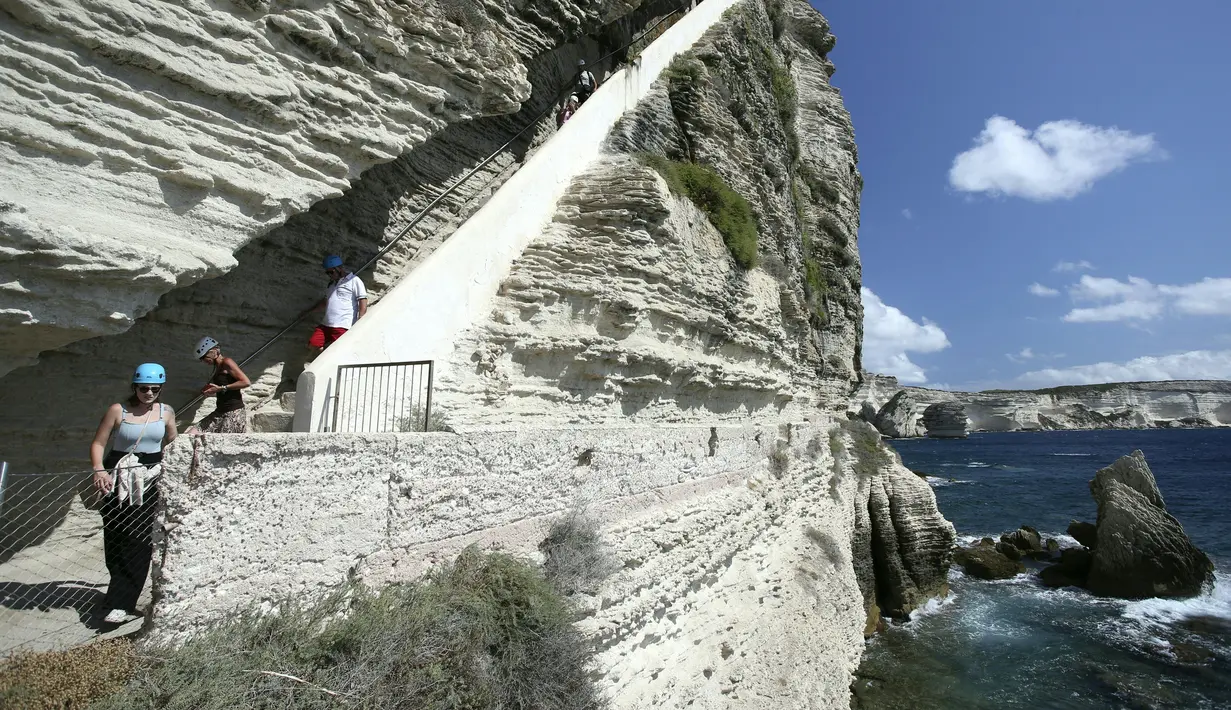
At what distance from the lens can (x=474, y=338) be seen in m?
5.64

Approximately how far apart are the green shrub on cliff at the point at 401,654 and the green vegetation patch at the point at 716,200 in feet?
19.7

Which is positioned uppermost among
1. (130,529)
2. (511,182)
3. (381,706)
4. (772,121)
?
(772,121)

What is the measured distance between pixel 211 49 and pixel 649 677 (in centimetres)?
704

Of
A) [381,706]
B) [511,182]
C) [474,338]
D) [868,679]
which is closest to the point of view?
[381,706]

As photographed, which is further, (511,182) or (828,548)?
(828,548)

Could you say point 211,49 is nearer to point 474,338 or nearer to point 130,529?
point 474,338

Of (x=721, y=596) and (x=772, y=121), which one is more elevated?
(x=772, y=121)

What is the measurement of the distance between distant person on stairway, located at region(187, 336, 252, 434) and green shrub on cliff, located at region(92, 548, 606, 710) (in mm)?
1765

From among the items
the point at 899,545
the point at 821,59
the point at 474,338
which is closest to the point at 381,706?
the point at 474,338

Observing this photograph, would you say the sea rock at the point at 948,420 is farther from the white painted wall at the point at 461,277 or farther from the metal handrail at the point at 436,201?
the white painted wall at the point at 461,277

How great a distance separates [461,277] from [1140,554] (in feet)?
66.7

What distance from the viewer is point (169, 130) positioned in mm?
4211

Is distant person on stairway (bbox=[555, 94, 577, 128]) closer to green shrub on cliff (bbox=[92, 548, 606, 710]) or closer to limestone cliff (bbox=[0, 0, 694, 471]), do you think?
limestone cliff (bbox=[0, 0, 694, 471])

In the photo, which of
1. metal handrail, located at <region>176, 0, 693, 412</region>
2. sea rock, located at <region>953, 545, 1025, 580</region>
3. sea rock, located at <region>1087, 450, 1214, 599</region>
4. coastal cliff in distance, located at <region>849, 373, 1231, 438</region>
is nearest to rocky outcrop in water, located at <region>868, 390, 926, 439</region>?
coastal cliff in distance, located at <region>849, 373, 1231, 438</region>
